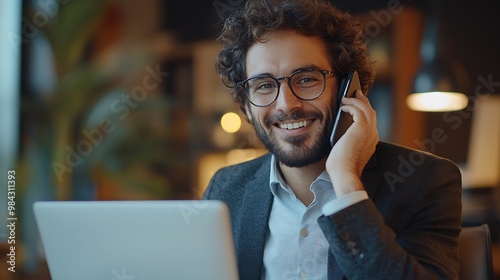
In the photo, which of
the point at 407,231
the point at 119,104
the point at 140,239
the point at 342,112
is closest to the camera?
the point at 140,239

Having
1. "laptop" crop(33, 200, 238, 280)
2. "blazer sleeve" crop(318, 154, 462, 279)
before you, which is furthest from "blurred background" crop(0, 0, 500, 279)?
"laptop" crop(33, 200, 238, 280)

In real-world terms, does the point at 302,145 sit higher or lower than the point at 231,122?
higher

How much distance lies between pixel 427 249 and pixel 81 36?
2990 millimetres

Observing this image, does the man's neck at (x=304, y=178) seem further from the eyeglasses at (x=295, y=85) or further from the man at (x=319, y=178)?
the eyeglasses at (x=295, y=85)

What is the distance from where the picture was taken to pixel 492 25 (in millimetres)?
3779

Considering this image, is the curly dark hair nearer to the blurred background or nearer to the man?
the man

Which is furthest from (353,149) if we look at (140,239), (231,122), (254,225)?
(231,122)

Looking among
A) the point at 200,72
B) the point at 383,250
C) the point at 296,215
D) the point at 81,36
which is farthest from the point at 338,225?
the point at 200,72

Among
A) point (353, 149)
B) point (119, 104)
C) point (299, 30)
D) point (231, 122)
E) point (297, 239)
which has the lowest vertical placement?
point (297, 239)

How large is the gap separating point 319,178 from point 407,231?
280mm

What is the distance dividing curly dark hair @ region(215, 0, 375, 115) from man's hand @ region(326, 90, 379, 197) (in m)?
0.18

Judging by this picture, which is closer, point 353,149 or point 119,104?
point 353,149

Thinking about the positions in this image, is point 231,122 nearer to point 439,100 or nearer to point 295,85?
point 439,100

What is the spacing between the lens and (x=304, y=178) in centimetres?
163
